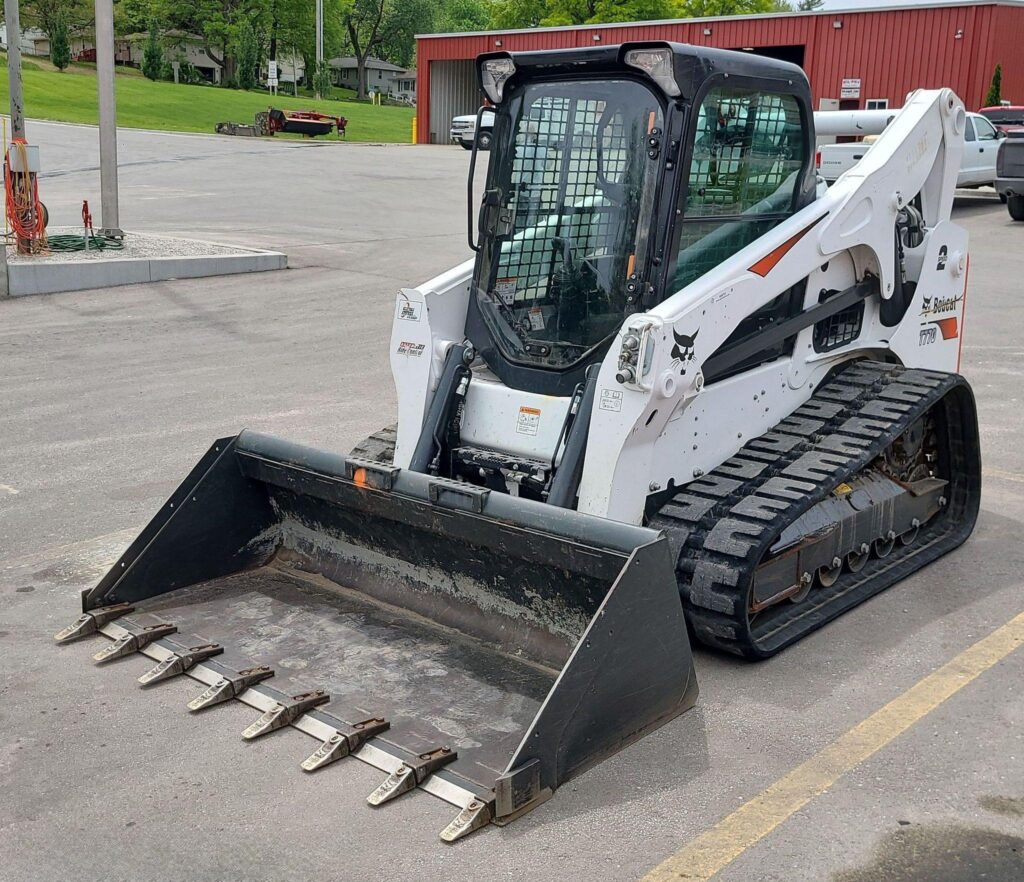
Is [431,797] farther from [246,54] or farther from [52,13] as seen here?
[52,13]

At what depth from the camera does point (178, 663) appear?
5.28 metres

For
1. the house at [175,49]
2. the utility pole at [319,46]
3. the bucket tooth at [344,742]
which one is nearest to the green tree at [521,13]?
the utility pole at [319,46]

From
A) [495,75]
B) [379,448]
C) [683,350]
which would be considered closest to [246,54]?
[379,448]

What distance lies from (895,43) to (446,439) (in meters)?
34.2

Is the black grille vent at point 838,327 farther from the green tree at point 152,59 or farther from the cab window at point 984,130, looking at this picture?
the green tree at point 152,59

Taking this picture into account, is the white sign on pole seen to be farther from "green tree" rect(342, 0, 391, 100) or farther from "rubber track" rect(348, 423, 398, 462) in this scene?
"green tree" rect(342, 0, 391, 100)

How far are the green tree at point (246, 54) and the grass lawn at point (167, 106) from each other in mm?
4981

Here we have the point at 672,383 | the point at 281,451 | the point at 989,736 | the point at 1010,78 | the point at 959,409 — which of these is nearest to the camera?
the point at 989,736

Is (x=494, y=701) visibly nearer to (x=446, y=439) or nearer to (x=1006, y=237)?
(x=446, y=439)

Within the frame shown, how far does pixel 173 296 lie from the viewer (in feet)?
50.3

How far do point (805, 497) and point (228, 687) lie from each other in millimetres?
2645

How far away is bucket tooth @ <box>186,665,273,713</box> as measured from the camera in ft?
16.4

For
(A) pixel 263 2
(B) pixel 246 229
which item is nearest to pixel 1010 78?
(B) pixel 246 229

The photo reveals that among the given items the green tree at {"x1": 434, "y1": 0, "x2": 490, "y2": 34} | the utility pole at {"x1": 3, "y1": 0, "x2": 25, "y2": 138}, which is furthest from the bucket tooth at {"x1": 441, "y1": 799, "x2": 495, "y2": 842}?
the green tree at {"x1": 434, "y1": 0, "x2": 490, "y2": 34}
